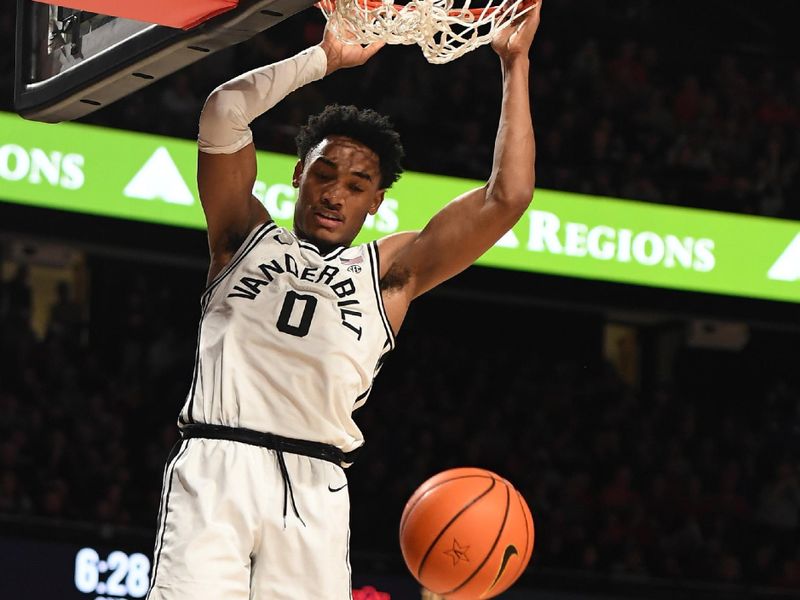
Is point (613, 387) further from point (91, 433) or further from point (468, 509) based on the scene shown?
point (468, 509)

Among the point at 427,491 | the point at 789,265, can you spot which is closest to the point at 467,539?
the point at 427,491

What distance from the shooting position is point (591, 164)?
439 inches

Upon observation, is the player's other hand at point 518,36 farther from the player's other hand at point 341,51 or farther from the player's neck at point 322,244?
the player's neck at point 322,244

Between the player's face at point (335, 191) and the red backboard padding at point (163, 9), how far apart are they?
530 mm

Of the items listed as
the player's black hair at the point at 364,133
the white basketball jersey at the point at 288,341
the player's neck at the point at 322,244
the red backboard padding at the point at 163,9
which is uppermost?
the red backboard padding at the point at 163,9

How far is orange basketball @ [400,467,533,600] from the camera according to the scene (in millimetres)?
4520

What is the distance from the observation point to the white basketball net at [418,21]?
375cm

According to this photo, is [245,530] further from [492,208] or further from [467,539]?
[467,539]

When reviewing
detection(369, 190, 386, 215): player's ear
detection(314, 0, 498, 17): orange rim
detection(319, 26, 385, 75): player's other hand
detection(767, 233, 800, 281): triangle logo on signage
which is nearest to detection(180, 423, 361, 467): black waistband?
detection(369, 190, 386, 215): player's ear

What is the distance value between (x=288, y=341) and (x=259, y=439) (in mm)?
245

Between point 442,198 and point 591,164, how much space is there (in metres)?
1.52

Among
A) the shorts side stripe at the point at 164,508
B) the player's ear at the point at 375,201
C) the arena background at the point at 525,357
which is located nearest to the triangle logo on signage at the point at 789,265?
the arena background at the point at 525,357

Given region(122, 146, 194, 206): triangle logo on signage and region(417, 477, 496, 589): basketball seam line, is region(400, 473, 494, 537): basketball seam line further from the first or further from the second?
region(122, 146, 194, 206): triangle logo on signage

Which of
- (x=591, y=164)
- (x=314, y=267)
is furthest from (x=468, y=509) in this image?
(x=591, y=164)
